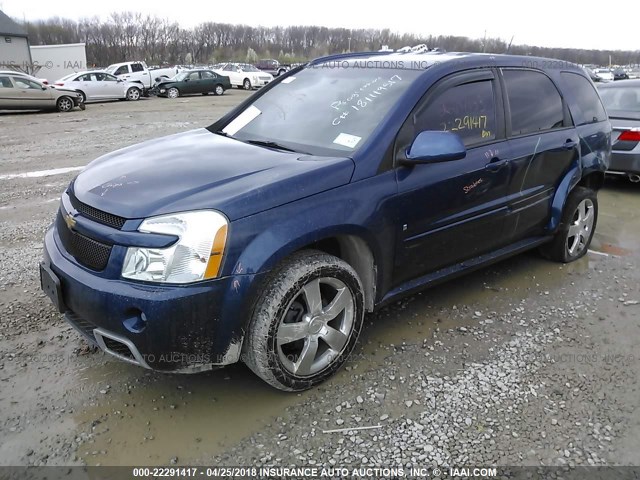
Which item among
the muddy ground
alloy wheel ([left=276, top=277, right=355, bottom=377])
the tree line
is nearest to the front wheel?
the muddy ground

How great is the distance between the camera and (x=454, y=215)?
3.48m

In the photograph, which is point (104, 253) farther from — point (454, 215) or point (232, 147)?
point (454, 215)

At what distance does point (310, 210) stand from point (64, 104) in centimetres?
1884

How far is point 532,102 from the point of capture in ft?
13.6

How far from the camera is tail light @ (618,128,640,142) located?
23.5 ft

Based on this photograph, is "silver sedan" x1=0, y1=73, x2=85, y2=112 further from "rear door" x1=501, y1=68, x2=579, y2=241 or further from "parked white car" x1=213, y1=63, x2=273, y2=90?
"rear door" x1=501, y1=68, x2=579, y2=241

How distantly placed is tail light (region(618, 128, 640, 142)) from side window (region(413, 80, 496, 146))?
4533 millimetres

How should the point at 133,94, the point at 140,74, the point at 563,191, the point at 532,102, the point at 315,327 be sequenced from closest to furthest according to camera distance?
the point at 315,327 → the point at 532,102 → the point at 563,191 → the point at 133,94 → the point at 140,74

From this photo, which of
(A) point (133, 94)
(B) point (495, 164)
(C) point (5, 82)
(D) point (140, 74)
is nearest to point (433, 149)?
(B) point (495, 164)

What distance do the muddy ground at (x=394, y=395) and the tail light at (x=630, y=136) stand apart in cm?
364

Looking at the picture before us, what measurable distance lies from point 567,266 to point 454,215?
1941mm

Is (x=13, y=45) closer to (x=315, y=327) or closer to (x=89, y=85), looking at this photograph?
(x=89, y=85)

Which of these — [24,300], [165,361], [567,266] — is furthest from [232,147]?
[567,266]

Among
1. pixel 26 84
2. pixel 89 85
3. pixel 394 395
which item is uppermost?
pixel 394 395
